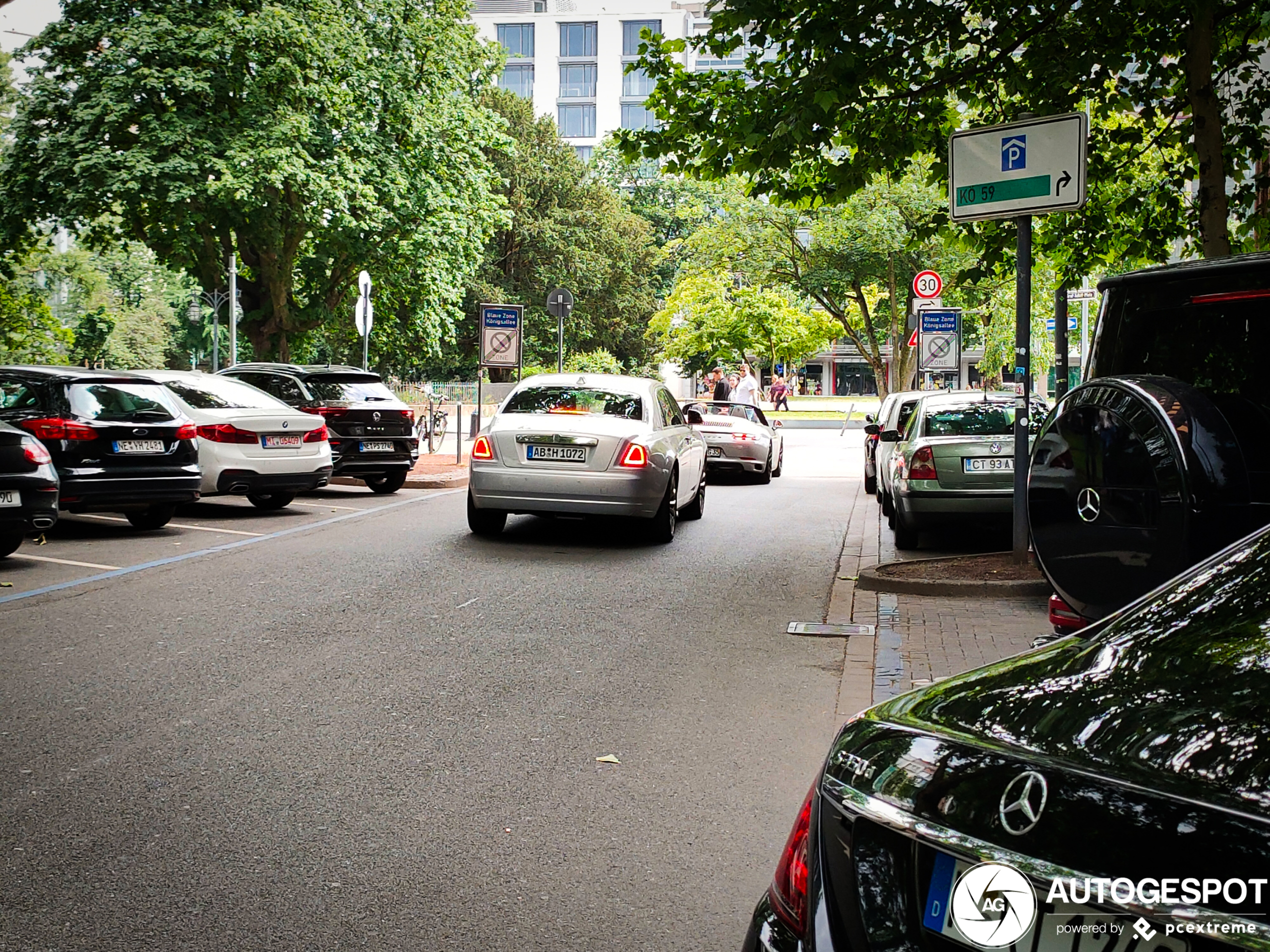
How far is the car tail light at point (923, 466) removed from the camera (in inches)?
477

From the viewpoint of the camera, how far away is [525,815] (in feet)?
15.3

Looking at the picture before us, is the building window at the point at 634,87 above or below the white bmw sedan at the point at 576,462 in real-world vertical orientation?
above

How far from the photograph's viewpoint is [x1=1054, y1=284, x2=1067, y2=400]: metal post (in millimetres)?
12000

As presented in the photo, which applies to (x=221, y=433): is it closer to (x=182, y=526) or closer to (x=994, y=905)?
(x=182, y=526)

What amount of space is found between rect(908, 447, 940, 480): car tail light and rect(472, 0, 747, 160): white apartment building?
105 m

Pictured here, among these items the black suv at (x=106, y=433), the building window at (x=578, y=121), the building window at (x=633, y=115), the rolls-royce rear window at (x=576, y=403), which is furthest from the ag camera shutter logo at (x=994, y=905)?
the building window at (x=578, y=121)

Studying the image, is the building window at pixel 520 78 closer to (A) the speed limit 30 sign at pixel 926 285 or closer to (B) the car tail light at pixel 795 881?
(A) the speed limit 30 sign at pixel 926 285

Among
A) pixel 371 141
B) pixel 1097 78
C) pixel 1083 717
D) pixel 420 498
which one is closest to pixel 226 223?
pixel 371 141

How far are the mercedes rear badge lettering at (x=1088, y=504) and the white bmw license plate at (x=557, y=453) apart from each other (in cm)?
769

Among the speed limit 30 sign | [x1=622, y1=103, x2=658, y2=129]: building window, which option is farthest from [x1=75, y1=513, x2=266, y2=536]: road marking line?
[x1=622, y1=103, x2=658, y2=129]: building window

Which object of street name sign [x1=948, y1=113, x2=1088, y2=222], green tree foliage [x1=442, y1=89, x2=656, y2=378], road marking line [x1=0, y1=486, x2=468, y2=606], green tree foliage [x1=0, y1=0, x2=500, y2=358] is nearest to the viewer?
street name sign [x1=948, y1=113, x2=1088, y2=222]

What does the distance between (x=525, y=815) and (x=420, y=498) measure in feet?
46.2

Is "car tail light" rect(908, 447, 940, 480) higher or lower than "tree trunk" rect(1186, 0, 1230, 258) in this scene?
lower

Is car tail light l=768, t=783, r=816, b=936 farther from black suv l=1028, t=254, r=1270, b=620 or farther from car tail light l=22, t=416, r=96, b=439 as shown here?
car tail light l=22, t=416, r=96, b=439
